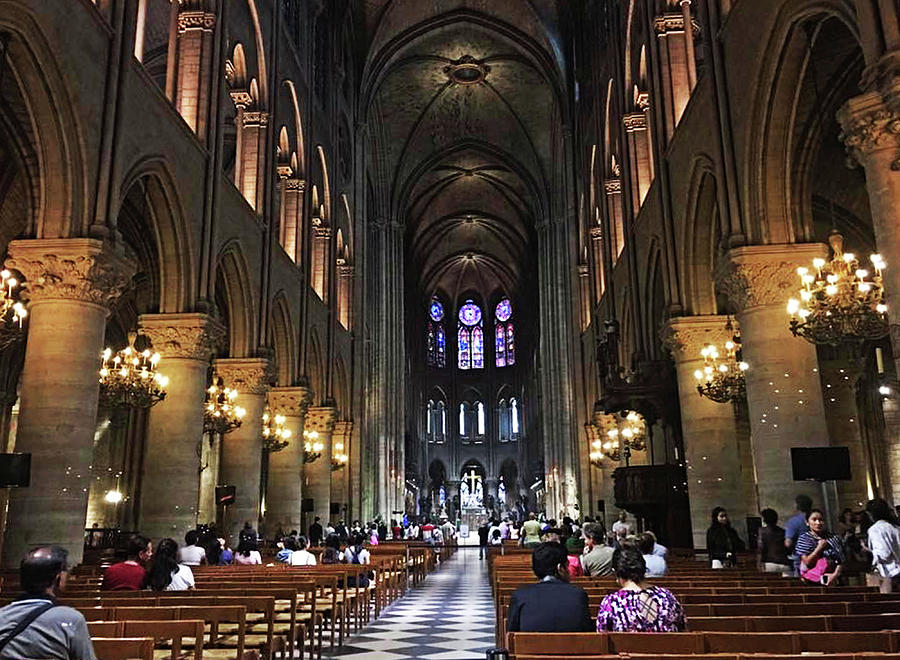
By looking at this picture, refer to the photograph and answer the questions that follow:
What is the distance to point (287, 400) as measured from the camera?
68.4 ft

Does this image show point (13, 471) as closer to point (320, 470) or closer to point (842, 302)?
point (842, 302)

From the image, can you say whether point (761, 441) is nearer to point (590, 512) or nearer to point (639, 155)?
point (639, 155)

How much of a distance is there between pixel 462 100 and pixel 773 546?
111ft

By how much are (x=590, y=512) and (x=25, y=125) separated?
21.0 m

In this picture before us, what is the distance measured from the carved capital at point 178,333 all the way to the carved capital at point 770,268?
30.0ft

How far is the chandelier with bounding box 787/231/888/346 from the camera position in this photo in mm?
8719

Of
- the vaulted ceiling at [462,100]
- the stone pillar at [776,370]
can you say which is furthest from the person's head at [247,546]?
the vaulted ceiling at [462,100]

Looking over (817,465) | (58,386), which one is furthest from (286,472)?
(817,465)

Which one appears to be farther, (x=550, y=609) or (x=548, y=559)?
(x=548, y=559)

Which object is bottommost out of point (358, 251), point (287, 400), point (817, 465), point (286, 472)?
point (817, 465)

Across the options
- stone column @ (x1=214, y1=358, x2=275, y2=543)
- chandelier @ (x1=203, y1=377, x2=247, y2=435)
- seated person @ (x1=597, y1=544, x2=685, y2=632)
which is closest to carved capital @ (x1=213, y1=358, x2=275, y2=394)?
stone column @ (x1=214, y1=358, x2=275, y2=543)

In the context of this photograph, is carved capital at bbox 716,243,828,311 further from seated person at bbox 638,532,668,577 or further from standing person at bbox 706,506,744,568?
seated person at bbox 638,532,668,577

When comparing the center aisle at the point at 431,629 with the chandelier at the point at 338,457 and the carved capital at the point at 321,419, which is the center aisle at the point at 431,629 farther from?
the chandelier at the point at 338,457

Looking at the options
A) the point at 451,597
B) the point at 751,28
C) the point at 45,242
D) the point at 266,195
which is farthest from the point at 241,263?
the point at 751,28
